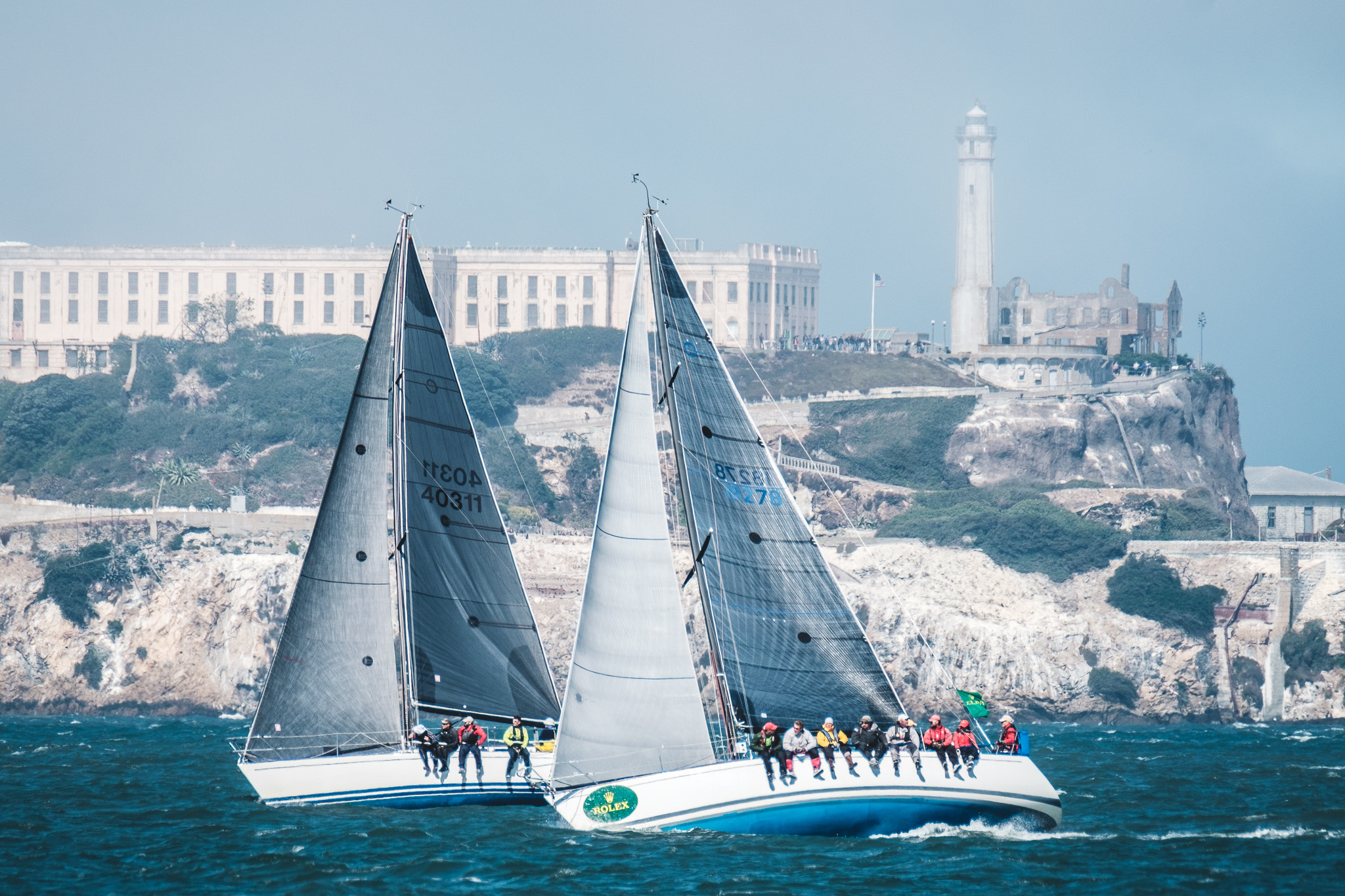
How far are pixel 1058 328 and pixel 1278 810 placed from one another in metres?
94.6

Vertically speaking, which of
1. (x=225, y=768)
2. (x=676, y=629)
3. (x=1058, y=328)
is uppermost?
(x=1058, y=328)

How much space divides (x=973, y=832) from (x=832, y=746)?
308 centimetres

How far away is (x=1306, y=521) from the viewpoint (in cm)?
12519

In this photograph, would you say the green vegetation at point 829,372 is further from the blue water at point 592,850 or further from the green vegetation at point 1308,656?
the blue water at point 592,850

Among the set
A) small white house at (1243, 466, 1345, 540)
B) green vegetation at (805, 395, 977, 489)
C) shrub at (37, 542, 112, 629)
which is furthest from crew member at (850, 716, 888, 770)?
small white house at (1243, 466, 1345, 540)

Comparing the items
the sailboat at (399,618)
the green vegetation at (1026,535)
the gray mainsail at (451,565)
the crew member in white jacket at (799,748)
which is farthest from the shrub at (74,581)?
the crew member in white jacket at (799,748)

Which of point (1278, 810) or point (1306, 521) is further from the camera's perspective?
point (1306, 521)

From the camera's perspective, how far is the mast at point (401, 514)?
110 ft

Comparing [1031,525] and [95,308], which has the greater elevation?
[95,308]

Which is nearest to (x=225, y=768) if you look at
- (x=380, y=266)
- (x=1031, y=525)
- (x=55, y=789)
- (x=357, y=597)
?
(x=55, y=789)

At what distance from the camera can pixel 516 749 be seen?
3328 centimetres

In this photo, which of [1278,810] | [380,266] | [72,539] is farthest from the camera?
[380,266]

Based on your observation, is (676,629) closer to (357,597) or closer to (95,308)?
(357,597)

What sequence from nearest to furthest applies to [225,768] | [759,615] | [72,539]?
[759,615] → [225,768] → [72,539]
